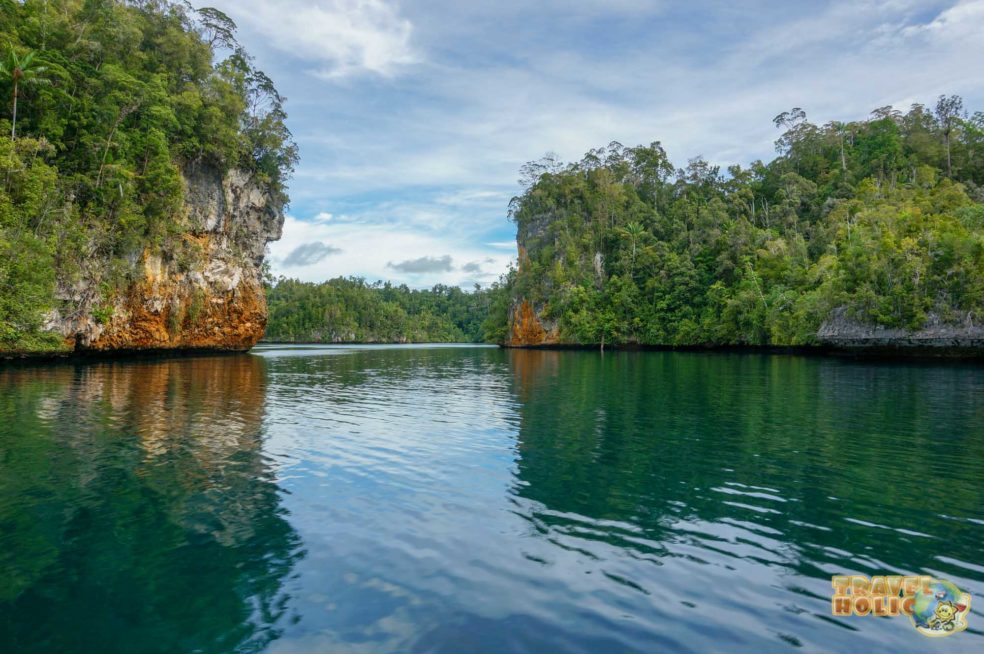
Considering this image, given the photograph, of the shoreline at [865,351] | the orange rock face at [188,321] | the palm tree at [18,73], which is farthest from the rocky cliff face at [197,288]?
the shoreline at [865,351]

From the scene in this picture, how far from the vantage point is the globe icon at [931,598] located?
6.09m

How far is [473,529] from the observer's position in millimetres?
8562

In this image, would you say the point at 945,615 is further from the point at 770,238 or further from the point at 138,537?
the point at 770,238

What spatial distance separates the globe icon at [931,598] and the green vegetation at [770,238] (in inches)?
1966

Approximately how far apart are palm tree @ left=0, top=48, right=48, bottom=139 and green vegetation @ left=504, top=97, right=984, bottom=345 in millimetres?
67645

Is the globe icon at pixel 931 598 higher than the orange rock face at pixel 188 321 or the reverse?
the reverse

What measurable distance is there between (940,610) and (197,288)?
6037 centimetres

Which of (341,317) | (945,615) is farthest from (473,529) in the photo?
(341,317)

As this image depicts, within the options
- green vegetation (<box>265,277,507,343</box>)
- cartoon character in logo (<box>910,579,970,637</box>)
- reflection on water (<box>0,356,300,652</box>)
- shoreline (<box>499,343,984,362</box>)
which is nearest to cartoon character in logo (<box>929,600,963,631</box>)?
cartoon character in logo (<box>910,579,970,637</box>)

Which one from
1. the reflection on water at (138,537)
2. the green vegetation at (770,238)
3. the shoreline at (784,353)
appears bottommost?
the reflection on water at (138,537)

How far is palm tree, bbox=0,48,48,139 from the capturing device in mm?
32562

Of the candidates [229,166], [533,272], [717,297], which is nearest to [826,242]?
[717,297]

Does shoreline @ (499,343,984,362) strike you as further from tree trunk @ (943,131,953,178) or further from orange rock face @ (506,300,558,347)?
A: tree trunk @ (943,131,953,178)

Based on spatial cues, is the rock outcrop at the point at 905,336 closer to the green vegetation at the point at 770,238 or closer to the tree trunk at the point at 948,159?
the green vegetation at the point at 770,238
